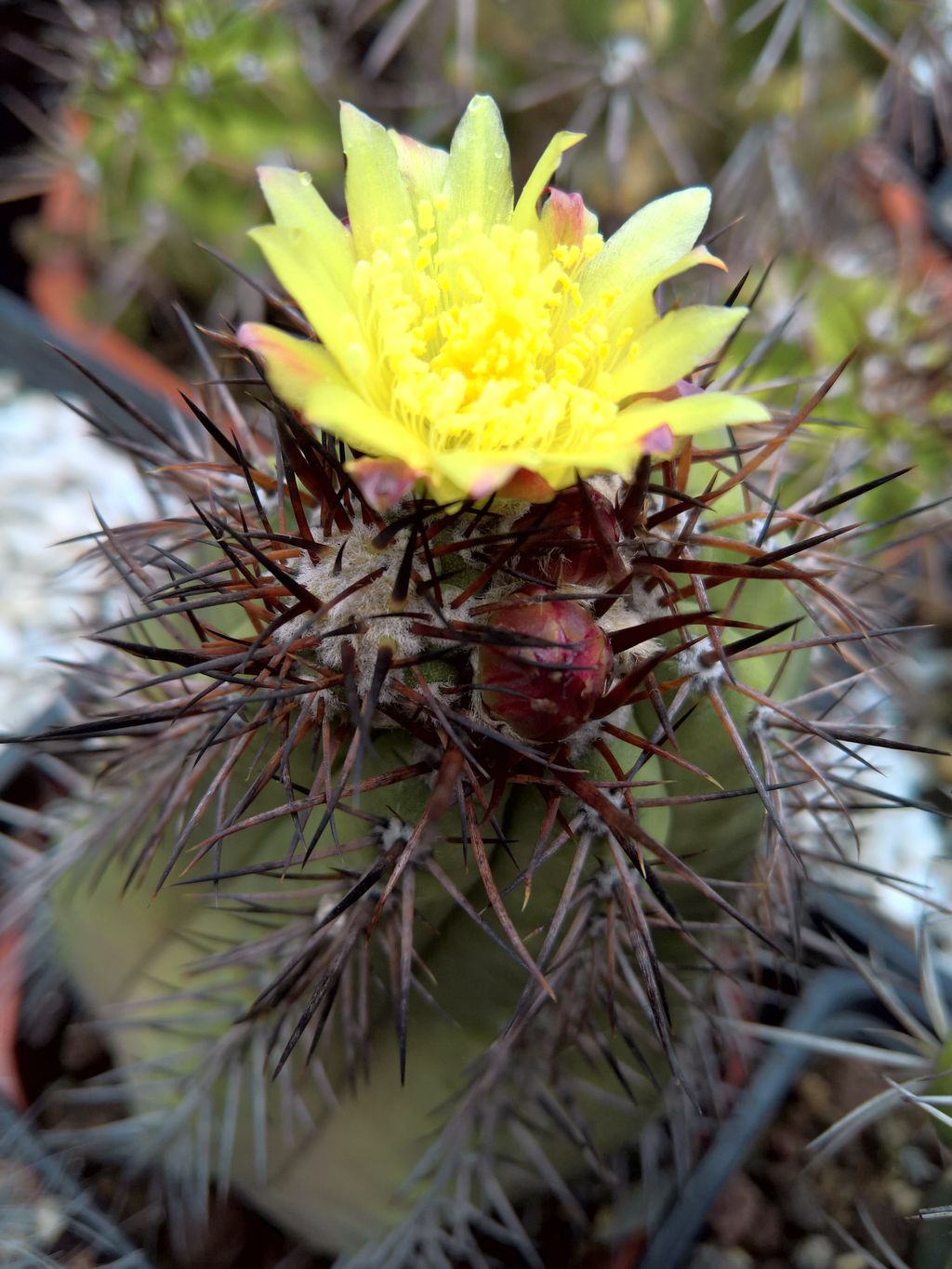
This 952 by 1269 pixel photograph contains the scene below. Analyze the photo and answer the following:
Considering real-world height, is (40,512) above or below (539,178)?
above

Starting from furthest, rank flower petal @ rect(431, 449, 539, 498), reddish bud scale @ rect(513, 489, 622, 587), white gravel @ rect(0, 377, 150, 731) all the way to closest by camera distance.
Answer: white gravel @ rect(0, 377, 150, 731) → reddish bud scale @ rect(513, 489, 622, 587) → flower petal @ rect(431, 449, 539, 498)

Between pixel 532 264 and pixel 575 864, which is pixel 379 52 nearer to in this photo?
pixel 532 264

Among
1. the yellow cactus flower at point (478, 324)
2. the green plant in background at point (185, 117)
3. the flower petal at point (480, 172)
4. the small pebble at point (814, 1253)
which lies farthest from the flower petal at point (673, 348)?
the green plant in background at point (185, 117)

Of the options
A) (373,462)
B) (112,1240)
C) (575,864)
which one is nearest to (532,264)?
(373,462)

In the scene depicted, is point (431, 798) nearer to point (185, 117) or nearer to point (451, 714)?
point (451, 714)

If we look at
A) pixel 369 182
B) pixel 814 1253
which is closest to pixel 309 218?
pixel 369 182

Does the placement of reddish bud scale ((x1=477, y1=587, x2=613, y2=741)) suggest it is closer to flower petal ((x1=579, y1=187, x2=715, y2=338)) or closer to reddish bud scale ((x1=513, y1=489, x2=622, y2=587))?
reddish bud scale ((x1=513, y1=489, x2=622, y2=587))

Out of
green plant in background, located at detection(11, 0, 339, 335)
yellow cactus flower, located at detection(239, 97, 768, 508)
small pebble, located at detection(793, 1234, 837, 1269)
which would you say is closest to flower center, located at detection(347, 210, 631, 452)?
yellow cactus flower, located at detection(239, 97, 768, 508)
